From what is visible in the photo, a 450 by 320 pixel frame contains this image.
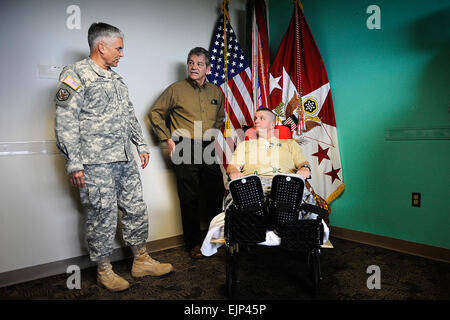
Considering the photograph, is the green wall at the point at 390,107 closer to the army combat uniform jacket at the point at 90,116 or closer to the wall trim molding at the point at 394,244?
the wall trim molding at the point at 394,244

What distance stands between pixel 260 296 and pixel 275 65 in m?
Answer: 2.28

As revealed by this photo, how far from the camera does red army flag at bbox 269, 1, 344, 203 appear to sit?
9.53ft

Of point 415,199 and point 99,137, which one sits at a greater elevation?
point 99,137

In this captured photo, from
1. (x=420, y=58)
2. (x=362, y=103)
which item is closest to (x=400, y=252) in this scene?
(x=362, y=103)

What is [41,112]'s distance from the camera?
7.21ft

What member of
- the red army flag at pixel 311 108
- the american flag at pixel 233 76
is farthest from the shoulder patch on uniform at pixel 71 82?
the red army flag at pixel 311 108

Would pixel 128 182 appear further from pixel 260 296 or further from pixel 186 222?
pixel 260 296

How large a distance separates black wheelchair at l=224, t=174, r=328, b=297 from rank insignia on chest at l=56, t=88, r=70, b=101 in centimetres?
111

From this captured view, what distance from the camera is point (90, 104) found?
195 cm

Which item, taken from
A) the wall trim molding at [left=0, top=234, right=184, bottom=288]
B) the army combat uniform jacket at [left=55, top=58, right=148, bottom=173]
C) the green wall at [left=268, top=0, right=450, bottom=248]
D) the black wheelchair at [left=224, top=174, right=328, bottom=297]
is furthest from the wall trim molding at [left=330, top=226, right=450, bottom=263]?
the army combat uniform jacket at [left=55, top=58, right=148, bottom=173]

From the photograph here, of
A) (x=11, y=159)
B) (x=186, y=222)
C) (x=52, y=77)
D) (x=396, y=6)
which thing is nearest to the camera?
(x=11, y=159)

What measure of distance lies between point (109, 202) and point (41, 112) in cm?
86

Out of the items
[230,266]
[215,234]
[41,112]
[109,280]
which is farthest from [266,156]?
[41,112]

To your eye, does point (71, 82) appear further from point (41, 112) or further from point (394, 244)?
point (394, 244)
